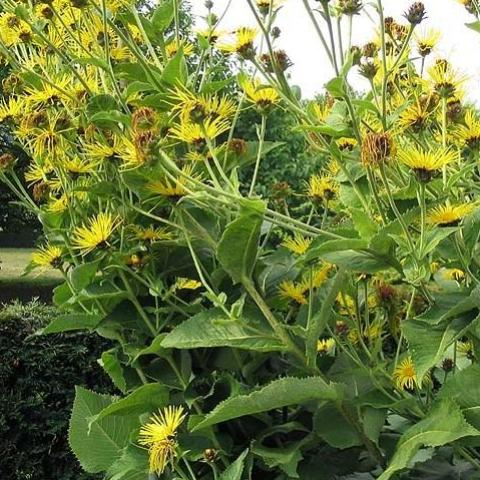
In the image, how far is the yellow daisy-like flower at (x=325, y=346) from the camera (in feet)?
5.98

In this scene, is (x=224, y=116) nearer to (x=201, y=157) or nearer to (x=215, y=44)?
(x=201, y=157)

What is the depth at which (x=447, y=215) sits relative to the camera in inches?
53.7

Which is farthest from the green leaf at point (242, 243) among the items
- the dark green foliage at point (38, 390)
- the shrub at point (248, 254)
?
the dark green foliage at point (38, 390)

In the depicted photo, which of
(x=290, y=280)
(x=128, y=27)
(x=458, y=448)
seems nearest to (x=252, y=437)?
(x=290, y=280)

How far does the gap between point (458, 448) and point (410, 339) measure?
0.22m

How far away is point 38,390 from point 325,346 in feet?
11.0

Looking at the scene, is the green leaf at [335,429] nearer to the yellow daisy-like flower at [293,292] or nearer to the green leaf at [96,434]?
the yellow daisy-like flower at [293,292]

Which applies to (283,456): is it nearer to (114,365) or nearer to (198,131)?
(114,365)

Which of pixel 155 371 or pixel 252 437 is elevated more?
pixel 155 371

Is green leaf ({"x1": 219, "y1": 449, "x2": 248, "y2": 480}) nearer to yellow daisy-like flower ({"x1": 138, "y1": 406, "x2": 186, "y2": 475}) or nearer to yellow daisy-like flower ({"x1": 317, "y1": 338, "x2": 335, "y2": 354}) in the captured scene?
yellow daisy-like flower ({"x1": 138, "y1": 406, "x2": 186, "y2": 475})

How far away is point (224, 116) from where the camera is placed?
5.10ft

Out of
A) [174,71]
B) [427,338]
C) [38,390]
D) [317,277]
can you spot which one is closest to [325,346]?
[317,277]

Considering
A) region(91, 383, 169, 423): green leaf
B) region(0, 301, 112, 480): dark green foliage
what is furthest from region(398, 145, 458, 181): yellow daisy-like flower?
region(0, 301, 112, 480): dark green foliage

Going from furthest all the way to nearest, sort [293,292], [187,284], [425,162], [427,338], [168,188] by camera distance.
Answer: [187,284] → [293,292] → [168,188] → [427,338] → [425,162]
